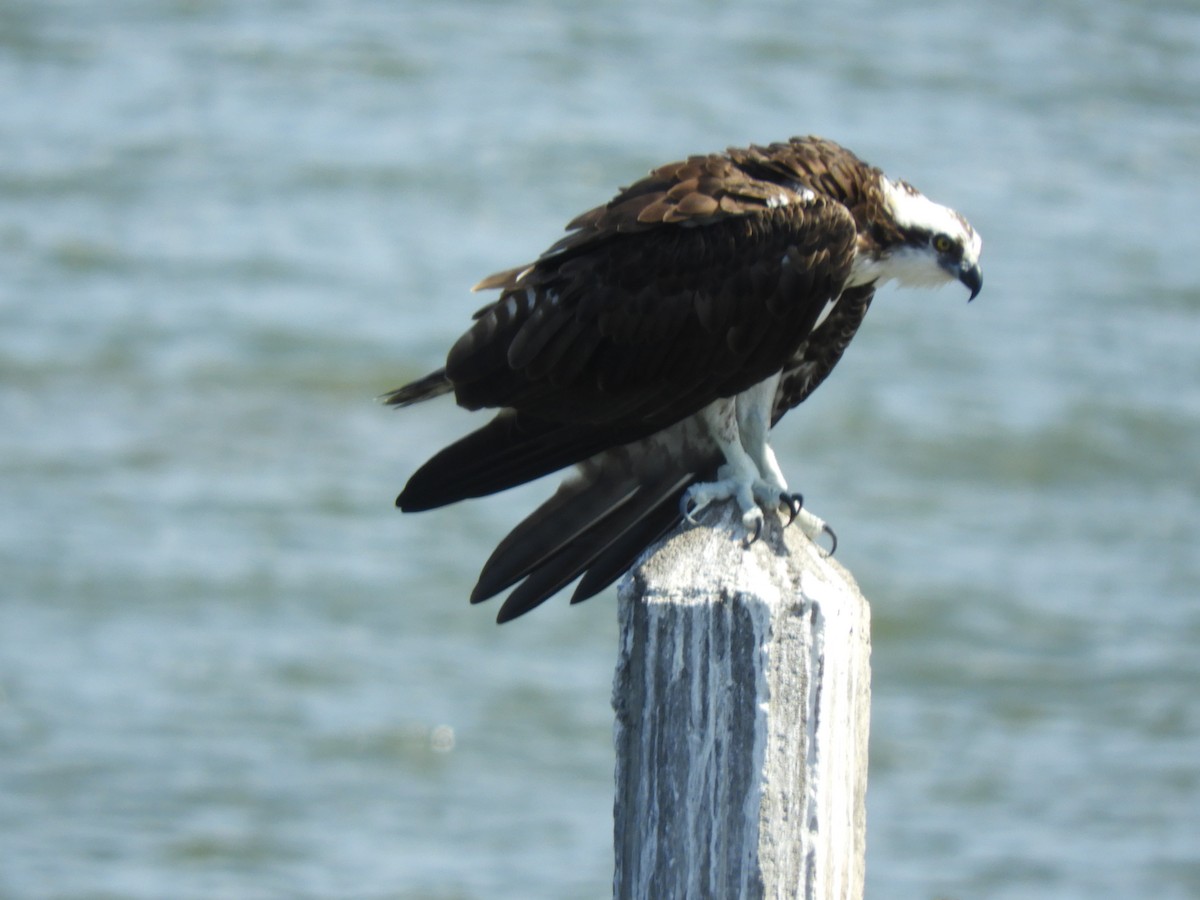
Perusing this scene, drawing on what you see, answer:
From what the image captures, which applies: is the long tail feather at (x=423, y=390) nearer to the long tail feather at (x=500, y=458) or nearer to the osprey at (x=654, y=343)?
the osprey at (x=654, y=343)

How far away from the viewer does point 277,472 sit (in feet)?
33.4

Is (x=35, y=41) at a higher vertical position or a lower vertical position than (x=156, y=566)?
higher

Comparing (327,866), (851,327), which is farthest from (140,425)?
(851,327)

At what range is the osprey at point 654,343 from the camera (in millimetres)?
3666

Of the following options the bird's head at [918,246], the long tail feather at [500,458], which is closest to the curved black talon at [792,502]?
the long tail feather at [500,458]

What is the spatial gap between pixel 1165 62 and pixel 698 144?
4.47m

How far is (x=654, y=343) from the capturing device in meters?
3.78

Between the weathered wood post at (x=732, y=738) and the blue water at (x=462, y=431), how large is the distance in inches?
178

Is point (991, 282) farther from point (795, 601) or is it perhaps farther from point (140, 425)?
point (795, 601)

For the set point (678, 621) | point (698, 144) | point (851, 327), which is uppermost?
point (698, 144)

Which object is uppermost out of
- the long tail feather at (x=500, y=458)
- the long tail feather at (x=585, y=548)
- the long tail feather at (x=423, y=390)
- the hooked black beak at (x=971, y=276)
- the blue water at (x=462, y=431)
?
the blue water at (x=462, y=431)

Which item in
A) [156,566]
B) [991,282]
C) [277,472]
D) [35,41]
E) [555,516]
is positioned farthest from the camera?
[35,41]

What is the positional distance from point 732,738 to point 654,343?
4.59 ft

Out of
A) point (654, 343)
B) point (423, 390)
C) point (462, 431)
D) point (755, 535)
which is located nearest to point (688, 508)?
point (654, 343)
